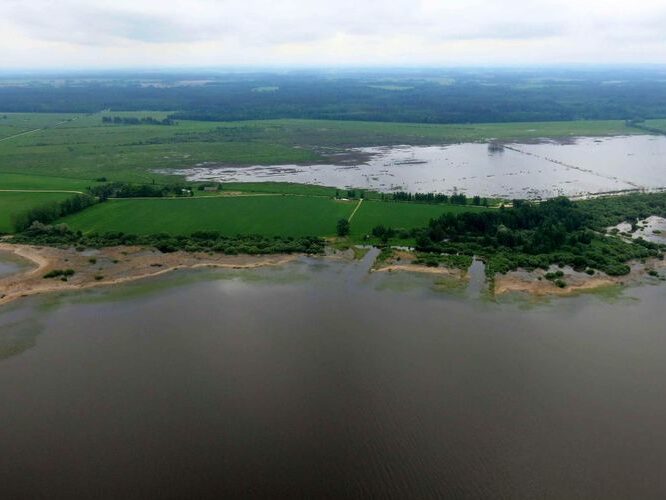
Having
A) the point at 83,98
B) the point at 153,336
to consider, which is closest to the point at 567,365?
the point at 153,336

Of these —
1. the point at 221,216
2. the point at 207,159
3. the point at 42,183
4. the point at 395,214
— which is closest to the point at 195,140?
the point at 207,159

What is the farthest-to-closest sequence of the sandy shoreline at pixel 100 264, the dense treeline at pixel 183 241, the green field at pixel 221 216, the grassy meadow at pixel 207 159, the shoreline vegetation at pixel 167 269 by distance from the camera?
the grassy meadow at pixel 207 159, the green field at pixel 221 216, the dense treeline at pixel 183 241, the sandy shoreline at pixel 100 264, the shoreline vegetation at pixel 167 269

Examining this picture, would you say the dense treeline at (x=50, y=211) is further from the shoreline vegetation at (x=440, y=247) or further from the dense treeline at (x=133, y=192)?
the dense treeline at (x=133, y=192)

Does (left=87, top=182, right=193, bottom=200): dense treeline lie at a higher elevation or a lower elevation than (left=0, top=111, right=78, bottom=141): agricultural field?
higher

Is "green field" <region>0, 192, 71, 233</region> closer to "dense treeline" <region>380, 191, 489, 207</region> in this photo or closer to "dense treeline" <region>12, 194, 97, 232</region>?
"dense treeline" <region>12, 194, 97, 232</region>

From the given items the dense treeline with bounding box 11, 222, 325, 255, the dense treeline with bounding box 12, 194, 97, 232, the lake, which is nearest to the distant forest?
the lake

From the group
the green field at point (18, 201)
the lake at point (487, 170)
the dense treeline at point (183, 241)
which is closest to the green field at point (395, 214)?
the dense treeline at point (183, 241)
